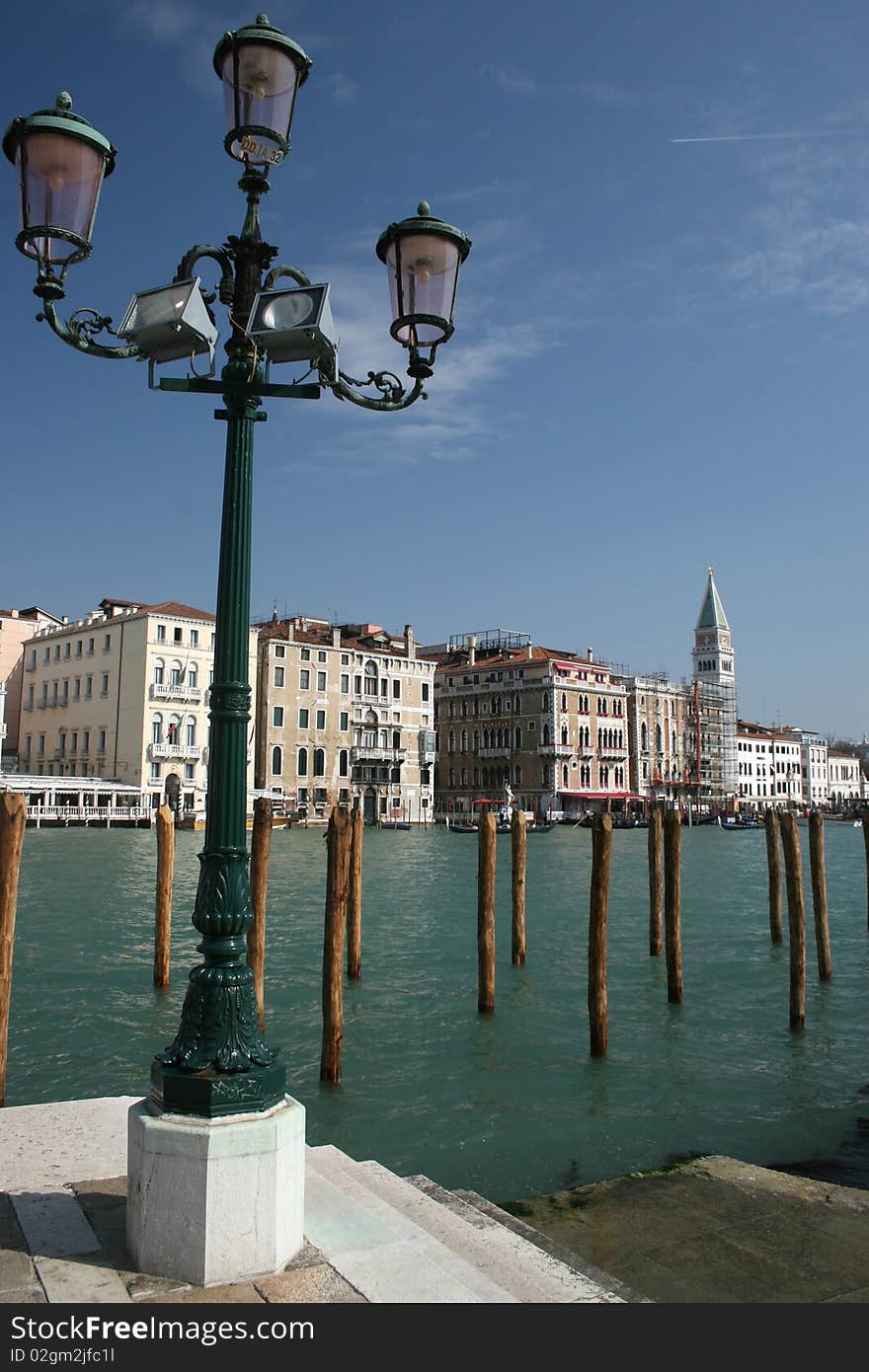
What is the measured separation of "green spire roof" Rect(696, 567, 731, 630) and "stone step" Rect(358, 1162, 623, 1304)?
293 feet

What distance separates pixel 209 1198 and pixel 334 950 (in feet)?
19.5

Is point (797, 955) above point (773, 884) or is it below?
below

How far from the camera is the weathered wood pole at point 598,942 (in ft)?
30.3

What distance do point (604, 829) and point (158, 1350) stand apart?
320 inches

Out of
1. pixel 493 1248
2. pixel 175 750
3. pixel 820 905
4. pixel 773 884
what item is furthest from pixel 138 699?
pixel 493 1248

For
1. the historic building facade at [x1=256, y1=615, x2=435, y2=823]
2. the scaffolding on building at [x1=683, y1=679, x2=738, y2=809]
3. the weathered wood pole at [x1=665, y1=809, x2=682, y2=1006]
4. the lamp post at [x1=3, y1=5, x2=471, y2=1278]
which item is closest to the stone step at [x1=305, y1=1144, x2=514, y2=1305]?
the lamp post at [x1=3, y1=5, x2=471, y2=1278]

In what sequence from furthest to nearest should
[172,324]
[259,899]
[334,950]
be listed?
[259,899] → [334,950] → [172,324]

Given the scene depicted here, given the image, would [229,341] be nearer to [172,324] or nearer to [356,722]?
[172,324]

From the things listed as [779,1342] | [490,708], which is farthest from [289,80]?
[490,708]

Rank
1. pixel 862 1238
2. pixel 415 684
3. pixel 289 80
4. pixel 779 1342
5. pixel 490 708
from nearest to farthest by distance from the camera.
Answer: pixel 779 1342 → pixel 289 80 → pixel 862 1238 → pixel 415 684 → pixel 490 708

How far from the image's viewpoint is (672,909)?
11.8 m

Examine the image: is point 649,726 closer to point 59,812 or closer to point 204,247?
point 59,812

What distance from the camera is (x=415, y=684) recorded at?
54094 millimetres

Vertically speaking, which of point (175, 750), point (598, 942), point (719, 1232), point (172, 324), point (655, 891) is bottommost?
point (719, 1232)
